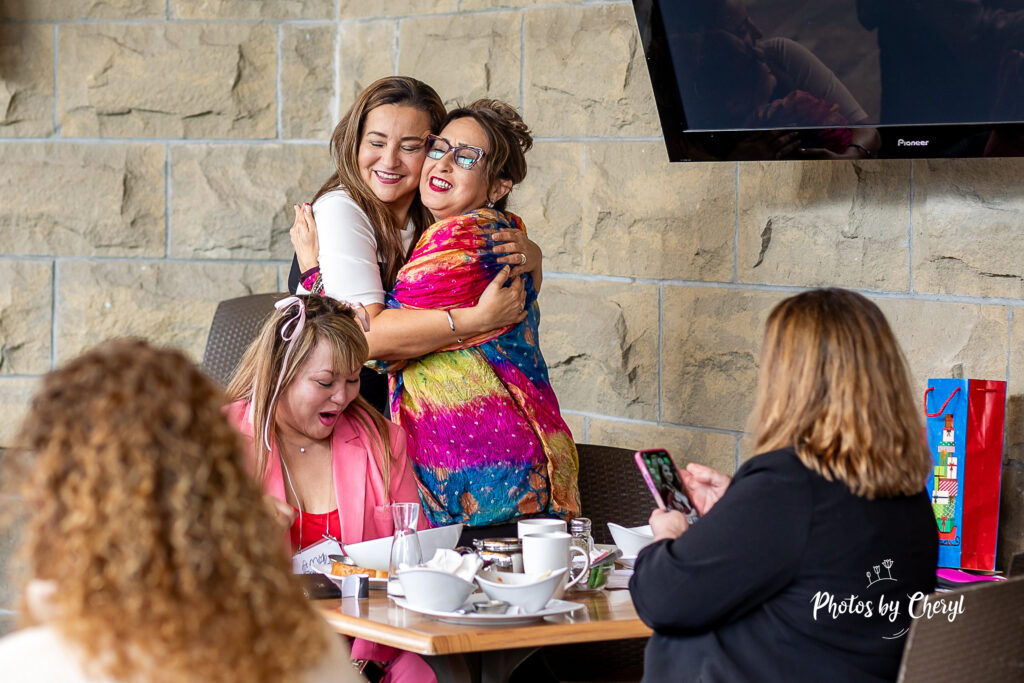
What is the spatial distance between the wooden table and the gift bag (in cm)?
88

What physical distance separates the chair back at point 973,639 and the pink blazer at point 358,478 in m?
1.15

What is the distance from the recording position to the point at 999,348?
2568 mm

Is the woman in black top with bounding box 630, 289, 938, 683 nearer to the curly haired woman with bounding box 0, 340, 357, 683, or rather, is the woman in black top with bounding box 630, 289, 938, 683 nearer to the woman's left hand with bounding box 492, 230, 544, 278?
the curly haired woman with bounding box 0, 340, 357, 683

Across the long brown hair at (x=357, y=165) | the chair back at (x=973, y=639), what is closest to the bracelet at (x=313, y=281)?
the long brown hair at (x=357, y=165)

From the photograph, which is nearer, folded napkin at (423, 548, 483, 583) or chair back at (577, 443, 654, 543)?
folded napkin at (423, 548, 483, 583)

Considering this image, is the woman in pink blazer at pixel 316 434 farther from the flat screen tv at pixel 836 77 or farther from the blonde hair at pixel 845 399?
the flat screen tv at pixel 836 77

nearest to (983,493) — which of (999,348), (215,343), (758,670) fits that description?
(999,348)

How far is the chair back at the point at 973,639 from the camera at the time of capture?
1369 millimetres

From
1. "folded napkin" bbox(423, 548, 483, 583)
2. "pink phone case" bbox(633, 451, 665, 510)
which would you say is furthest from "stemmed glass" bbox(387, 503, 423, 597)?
"pink phone case" bbox(633, 451, 665, 510)

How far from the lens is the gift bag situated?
2426 millimetres

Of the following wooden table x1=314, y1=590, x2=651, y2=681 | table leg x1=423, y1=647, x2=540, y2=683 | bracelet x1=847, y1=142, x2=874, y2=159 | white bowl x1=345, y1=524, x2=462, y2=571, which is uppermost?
bracelet x1=847, y1=142, x2=874, y2=159

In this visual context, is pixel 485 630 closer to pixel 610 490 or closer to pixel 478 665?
pixel 478 665

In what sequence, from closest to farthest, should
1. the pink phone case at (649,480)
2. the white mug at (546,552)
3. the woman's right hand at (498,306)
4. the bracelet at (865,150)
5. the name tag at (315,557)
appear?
the pink phone case at (649,480) → the white mug at (546,552) → the name tag at (315,557) → the woman's right hand at (498,306) → the bracelet at (865,150)

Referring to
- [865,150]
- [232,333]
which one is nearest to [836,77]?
[865,150]
